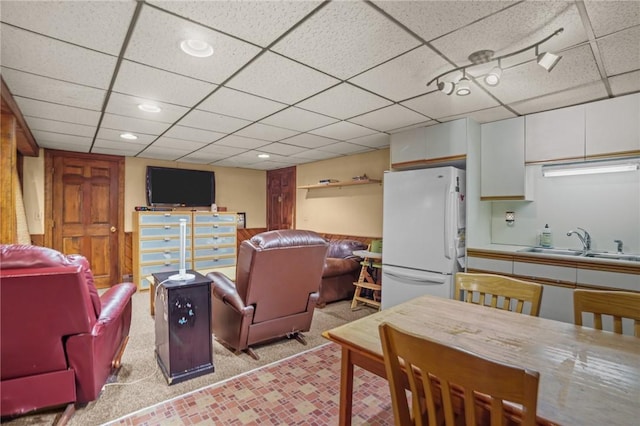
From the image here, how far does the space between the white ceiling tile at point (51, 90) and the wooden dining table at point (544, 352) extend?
2.63 metres

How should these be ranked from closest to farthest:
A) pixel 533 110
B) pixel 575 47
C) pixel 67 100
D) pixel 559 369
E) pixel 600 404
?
pixel 600 404 < pixel 559 369 < pixel 575 47 < pixel 67 100 < pixel 533 110

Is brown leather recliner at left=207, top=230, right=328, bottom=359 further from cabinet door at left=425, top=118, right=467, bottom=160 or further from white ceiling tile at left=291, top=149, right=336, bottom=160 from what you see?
white ceiling tile at left=291, top=149, right=336, bottom=160

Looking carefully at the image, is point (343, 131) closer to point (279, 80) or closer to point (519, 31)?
point (279, 80)

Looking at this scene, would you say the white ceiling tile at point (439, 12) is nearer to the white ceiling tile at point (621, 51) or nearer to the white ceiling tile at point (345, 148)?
the white ceiling tile at point (621, 51)

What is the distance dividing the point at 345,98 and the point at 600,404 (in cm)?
233

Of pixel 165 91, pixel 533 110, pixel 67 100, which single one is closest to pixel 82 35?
pixel 165 91

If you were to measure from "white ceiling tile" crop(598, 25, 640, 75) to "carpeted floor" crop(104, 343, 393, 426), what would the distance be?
249 cm

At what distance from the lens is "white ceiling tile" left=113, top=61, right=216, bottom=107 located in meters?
2.09

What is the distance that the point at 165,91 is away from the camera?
7.92 feet

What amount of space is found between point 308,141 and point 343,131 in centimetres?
68

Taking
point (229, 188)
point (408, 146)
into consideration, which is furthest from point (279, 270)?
point (229, 188)

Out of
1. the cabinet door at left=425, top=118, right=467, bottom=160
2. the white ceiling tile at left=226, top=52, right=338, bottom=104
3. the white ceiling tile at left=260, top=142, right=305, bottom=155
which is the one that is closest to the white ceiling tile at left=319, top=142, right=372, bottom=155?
the white ceiling tile at left=260, top=142, right=305, bottom=155

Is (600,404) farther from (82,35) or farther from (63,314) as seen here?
(82,35)

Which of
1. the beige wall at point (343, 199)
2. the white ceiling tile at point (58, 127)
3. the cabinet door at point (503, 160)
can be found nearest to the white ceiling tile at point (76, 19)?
the white ceiling tile at point (58, 127)
